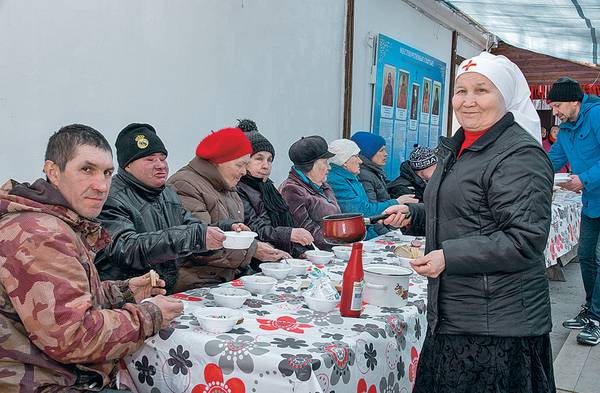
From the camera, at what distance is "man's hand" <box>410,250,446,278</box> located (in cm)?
160

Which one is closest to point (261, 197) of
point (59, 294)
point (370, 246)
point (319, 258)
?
point (370, 246)

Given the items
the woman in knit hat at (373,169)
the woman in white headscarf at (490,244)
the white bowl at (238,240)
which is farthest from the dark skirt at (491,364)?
the woman in knit hat at (373,169)

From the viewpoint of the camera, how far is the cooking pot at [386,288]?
6.50 ft

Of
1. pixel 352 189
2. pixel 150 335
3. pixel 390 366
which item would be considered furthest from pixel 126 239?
pixel 352 189

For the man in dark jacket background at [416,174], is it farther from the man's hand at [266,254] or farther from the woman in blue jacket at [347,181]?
the man's hand at [266,254]

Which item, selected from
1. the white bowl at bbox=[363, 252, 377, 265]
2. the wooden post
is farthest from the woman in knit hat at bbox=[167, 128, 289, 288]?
the wooden post

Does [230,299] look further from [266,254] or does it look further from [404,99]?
[404,99]

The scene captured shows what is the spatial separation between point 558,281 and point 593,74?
21.2 ft

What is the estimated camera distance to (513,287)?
64.0 inches

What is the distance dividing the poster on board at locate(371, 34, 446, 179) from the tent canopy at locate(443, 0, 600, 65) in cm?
85

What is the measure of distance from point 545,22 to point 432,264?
233 inches

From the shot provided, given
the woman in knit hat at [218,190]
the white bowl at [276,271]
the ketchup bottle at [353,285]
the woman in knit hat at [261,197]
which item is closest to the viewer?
the ketchup bottle at [353,285]

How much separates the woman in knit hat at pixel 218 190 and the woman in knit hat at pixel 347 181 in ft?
4.18

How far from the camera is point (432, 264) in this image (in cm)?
160
